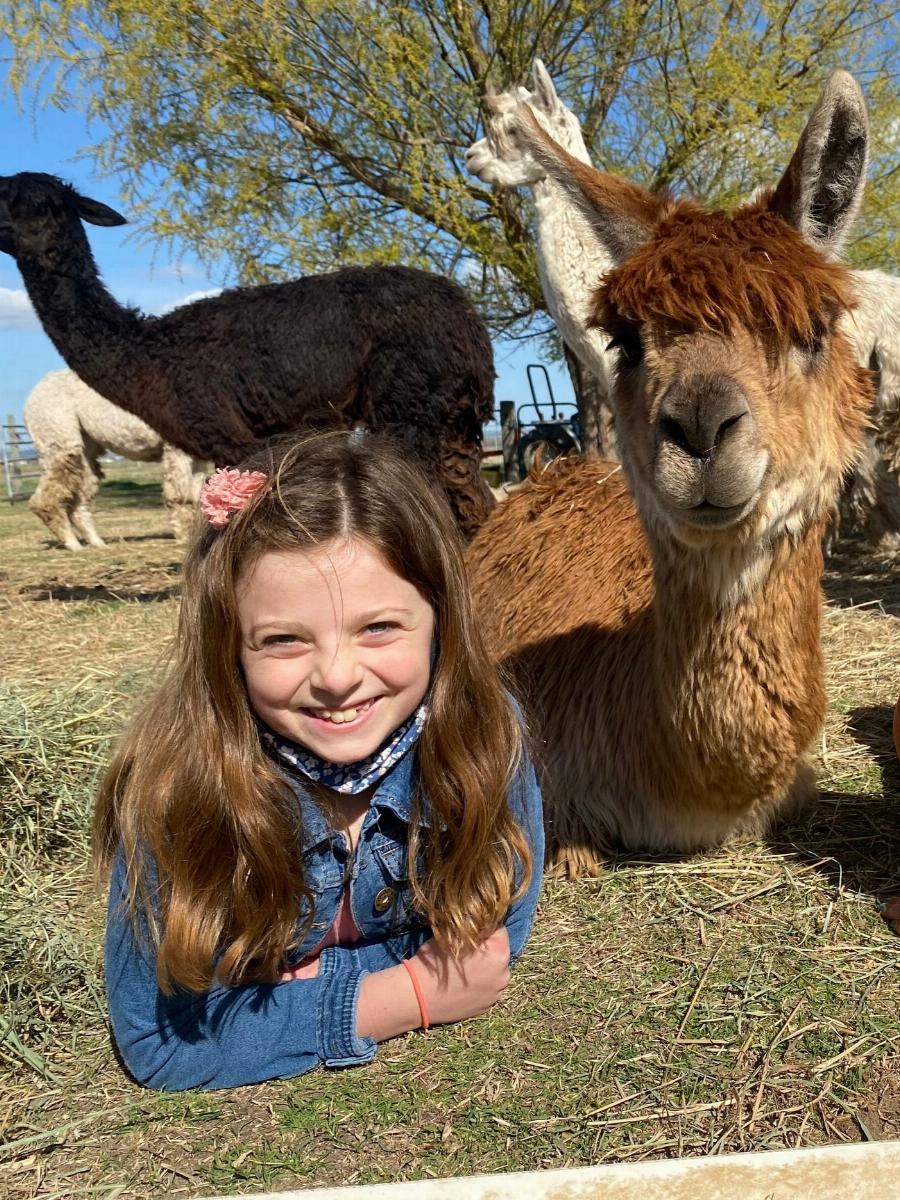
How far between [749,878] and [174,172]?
1018cm

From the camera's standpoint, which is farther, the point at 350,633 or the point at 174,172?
the point at 174,172

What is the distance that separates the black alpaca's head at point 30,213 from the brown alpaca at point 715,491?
5431 millimetres

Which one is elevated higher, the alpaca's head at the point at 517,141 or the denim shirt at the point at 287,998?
the alpaca's head at the point at 517,141

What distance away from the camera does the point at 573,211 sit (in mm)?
2596

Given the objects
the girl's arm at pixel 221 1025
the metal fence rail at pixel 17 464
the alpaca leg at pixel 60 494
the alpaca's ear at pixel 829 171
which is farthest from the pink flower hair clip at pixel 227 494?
the metal fence rail at pixel 17 464

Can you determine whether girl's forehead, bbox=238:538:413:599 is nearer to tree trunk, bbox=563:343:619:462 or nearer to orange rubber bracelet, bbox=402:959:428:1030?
orange rubber bracelet, bbox=402:959:428:1030

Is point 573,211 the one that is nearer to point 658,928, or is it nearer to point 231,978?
point 658,928

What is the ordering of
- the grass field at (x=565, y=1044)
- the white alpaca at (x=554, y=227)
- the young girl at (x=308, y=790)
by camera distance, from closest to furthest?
the grass field at (x=565, y=1044)
the young girl at (x=308, y=790)
the white alpaca at (x=554, y=227)

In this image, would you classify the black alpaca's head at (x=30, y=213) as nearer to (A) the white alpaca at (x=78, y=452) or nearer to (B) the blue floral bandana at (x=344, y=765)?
(A) the white alpaca at (x=78, y=452)

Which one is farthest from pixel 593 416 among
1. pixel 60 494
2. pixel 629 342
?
pixel 629 342

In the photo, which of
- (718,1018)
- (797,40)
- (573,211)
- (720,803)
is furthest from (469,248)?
(718,1018)

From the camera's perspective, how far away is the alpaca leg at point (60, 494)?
1195 cm

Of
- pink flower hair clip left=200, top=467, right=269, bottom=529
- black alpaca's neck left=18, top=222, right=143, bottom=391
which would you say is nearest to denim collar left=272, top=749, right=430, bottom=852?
pink flower hair clip left=200, top=467, right=269, bottom=529

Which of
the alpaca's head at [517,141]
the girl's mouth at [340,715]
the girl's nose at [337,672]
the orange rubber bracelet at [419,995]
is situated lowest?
the orange rubber bracelet at [419,995]
